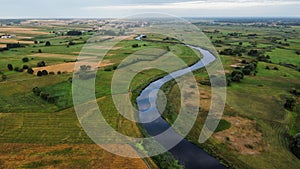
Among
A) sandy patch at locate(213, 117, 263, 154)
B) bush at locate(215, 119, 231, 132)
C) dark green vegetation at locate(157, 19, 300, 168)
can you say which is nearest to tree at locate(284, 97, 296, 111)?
dark green vegetation at locate(157, 19, 300, 168)

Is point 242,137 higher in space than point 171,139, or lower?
higher

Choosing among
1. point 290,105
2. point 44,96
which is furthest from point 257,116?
point 44,96

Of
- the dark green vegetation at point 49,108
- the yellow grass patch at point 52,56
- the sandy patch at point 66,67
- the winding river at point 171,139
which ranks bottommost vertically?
the winding river at point 171,139

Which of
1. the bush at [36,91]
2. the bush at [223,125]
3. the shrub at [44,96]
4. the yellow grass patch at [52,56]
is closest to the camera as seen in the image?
the bush at [223,125]

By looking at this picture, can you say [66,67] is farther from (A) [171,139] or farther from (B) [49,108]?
(A) [171,139]

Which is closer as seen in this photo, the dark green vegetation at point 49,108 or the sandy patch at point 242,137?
the sandy patch at point 242,137

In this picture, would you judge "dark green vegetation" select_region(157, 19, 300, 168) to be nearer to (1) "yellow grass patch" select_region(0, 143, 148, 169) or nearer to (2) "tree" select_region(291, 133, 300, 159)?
(2) "tree" select_region(291, 133, 300, 159)

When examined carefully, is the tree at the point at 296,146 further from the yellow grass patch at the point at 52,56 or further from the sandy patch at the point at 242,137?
the yellow grass patch at the point at 52,56

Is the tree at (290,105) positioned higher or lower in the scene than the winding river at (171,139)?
higher

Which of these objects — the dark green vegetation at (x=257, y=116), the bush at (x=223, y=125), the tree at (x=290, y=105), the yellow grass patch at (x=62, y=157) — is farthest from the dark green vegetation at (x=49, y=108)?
the tree at (x=290, y=105)

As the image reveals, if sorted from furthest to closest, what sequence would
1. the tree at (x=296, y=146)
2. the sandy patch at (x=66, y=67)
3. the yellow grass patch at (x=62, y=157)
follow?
the sandy patch at (x=66, y=67)
the tree at (x=296, y=146)
the yellow grass patch at (x=62, y=157)
